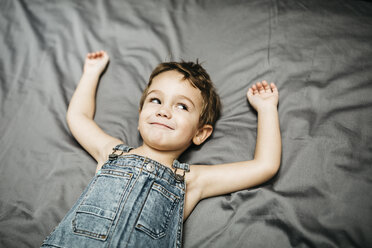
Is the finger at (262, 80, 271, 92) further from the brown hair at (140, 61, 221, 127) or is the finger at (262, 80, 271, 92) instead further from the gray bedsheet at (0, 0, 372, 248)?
the brown hair at (140, 61, 221, 127)

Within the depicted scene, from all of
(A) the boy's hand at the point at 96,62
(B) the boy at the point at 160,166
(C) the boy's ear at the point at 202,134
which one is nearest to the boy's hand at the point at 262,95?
(B) the boy at the point at 160,166

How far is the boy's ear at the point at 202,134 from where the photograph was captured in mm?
1070

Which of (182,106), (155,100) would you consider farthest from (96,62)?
(182,106)

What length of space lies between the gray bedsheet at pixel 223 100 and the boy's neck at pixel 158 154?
11 cm

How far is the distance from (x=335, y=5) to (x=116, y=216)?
1.37 meters

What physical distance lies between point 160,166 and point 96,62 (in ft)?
2.12

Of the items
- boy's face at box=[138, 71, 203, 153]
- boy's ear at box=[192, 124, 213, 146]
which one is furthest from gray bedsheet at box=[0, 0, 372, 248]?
boy's face at box=[138, 71, 203, 153]

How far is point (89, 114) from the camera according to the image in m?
1.14

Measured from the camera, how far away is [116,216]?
31.7 inches

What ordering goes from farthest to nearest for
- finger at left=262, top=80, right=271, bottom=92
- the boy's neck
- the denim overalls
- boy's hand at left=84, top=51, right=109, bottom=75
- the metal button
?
boy's hand at left=84, top=51, right=109, bottom=75 < finger at left=262, top=80, right=271, bottom=92 < the boy's neck < the metal button < the denim overalls

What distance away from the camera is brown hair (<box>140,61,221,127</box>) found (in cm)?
105

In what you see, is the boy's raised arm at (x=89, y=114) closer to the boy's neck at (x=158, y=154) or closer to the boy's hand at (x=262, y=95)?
the boy's neck at (x=158, y=154)

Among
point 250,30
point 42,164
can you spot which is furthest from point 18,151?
point 250,30

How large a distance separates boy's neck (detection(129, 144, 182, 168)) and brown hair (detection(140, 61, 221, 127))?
178 mm
